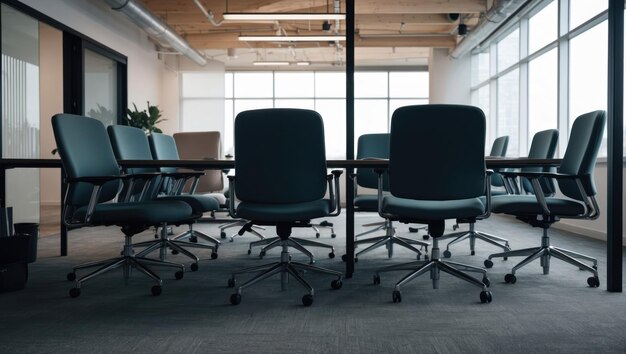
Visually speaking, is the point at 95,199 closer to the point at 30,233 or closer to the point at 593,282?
the point at 30,233

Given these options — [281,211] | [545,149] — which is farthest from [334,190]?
[545,149]

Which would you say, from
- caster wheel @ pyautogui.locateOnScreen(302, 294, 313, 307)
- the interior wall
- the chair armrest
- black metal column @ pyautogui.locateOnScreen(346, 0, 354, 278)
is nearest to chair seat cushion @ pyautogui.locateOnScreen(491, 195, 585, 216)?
black metal column @ pyautogui.locateOnScreen(346, 0, 354, 278)

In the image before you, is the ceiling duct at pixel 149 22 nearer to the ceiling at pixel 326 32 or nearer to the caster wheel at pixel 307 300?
the ceiling at pixel 326 32

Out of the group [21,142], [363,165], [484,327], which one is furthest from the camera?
[21,142]

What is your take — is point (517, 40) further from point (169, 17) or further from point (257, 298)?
point (257, 298)

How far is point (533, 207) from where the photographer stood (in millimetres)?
3141

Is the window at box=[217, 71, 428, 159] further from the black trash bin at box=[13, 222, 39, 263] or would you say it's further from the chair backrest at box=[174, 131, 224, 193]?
the black trash bin at box=[13, 222, 39, 263]

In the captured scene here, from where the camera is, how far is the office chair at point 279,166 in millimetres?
2668

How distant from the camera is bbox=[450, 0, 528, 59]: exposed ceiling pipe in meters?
6.21

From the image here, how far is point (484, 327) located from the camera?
2.26 meters

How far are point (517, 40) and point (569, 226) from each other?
359 cm

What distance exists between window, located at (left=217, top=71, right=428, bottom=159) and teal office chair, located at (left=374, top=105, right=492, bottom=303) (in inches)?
332

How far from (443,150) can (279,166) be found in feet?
2.86

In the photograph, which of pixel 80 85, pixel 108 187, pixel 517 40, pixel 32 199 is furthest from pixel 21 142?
pixel 517 40
